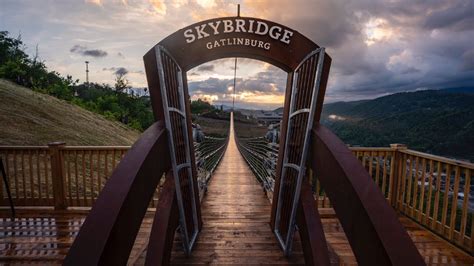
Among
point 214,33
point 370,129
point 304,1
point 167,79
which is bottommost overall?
point 370,129

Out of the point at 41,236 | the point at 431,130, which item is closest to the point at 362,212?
the point at 41,236

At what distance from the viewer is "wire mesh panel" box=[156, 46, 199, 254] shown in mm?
2078

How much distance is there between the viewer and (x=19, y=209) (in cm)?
387

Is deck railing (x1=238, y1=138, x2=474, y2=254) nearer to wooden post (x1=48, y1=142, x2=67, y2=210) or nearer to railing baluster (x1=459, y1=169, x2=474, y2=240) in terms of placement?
railing baluster (x1=459, y1=169, x2=474, y2=240)

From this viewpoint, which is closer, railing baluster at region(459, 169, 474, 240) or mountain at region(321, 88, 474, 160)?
railing baluster at region(459, 169, 474, 240)

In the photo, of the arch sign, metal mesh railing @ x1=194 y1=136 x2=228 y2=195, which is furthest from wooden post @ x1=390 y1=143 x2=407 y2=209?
metal mesh railing @ x1=194 y1=136 x2=228 y2=195

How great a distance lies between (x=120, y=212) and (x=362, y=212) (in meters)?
1.27

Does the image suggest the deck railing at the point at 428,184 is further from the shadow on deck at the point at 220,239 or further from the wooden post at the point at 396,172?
the shadow on deck at the point at 220,239

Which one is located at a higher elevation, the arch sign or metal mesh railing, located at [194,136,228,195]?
the arch sign

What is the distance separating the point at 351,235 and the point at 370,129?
76.6m

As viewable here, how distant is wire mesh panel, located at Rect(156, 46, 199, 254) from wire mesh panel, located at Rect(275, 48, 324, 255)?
95 centimetres

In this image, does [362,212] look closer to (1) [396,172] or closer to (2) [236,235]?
(2) [236,235]

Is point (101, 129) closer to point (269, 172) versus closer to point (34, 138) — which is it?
point (34, 138)

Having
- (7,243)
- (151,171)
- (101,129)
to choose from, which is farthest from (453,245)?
(101,129)
